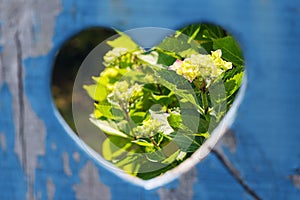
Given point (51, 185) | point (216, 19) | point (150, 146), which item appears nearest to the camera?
point (216, 19)

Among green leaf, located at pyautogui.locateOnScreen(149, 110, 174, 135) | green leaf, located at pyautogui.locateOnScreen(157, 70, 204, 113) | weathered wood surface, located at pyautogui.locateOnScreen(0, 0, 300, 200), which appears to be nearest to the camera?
weathered wood surface, located at pyautogui.locateOnScreen(0, 0, 300, 200)

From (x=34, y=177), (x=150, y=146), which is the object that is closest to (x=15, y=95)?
(x=34, y=177)

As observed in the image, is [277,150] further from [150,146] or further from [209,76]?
[150,146]

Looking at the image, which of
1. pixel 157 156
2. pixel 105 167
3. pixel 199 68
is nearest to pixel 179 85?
pixel 199 68

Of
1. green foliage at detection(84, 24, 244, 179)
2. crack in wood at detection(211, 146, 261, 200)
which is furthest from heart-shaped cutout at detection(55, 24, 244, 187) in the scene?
crack in wood at detection(211, 146, 261, 200)

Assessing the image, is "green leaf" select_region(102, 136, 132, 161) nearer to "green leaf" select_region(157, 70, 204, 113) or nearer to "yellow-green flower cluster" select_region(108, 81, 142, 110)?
"yellow-green flower cluster" select_region(108, 81, 142, 110)

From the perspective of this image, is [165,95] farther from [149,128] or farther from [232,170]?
[232,170]

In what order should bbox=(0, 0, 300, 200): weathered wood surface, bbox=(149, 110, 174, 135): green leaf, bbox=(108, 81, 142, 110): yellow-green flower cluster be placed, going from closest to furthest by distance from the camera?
bbox=(0, 0, 300, 200): weathered wood surface, bbox=(149, 110, 174, 135): green leaf, bbox=(108, 81, 142, 110): yellow-green flower cluster

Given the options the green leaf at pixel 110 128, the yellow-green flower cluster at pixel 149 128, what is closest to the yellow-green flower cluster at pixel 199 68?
the yellow-green flower cluster at pixel 149 128
